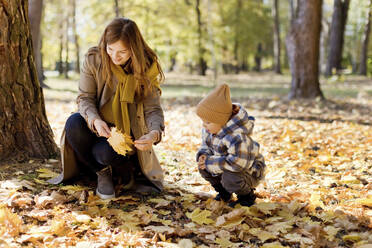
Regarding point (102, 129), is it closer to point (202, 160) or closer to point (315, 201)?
point (202, 160)

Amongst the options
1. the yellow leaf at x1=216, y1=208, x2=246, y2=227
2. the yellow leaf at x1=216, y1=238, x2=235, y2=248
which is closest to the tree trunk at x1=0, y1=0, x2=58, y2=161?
the yellow leaf at x1=216, y1=208, x2=246, y2=227

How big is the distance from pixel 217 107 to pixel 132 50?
700 millimetres

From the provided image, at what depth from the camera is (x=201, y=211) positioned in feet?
8.80

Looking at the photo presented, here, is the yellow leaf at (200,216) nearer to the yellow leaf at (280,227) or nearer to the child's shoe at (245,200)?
the child's shoe at (245,200)

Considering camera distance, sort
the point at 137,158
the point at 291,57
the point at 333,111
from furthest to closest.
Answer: the point at 291,57, the point at 333,111, the point at 137,158

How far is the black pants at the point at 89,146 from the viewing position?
9.04 ft

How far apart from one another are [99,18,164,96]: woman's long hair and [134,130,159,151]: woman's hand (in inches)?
13.3

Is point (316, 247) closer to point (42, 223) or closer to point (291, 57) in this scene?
point (42, 223)

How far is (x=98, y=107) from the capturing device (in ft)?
9.66

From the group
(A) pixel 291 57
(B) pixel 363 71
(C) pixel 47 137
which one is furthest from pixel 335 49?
(C) pixel 47 137

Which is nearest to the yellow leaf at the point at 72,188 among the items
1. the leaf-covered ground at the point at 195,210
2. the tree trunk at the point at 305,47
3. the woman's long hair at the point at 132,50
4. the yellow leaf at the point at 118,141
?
the leaf-covered ground at the point at 195,210

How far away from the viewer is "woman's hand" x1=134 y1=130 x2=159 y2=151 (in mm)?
2643

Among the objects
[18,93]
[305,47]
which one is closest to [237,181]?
[18,93]

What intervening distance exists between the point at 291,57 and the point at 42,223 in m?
A: 7.26
